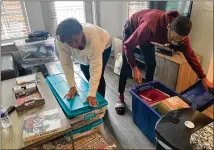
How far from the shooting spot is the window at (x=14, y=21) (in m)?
2.38

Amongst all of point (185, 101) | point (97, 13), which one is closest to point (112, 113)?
point (185, 101)

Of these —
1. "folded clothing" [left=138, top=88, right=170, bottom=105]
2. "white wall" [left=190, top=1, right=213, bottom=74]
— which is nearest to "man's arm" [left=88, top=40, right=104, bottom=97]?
"folded clothing" [left=138, top=88, right=170, bottom=105]

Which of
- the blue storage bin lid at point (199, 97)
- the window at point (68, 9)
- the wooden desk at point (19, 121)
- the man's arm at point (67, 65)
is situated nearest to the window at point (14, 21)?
the window at point (68, 9)

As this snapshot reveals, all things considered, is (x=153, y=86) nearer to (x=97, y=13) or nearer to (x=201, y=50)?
(x=201, y=50)

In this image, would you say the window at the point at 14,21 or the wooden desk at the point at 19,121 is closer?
the wooden desk at the point at 19,121

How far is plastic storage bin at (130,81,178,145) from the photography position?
1277mm

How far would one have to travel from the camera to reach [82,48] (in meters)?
1.16

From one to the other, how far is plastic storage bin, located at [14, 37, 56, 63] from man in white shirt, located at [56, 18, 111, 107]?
1293 mm

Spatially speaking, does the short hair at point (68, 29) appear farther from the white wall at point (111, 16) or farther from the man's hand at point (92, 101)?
the white wall at point (111, 16)

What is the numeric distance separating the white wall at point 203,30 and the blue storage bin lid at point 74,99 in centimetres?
123

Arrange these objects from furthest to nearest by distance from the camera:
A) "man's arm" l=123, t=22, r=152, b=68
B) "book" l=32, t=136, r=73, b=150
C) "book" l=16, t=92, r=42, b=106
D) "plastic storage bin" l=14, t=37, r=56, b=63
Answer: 1. "plastic storage bin" l=14, t=37, r=56, b=63
2. "man's arm" l=123, t=22, r=152, b=68
3. "book" l=16, t=92, r=42, b=106
4. "book" l=32, t=136, r=73, b=150

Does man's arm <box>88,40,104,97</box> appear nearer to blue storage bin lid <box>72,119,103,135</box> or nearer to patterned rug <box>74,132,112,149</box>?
blue storage bin lid <box>72,119,103,135</box>

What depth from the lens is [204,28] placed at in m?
1.76

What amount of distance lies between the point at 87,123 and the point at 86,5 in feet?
7.57
